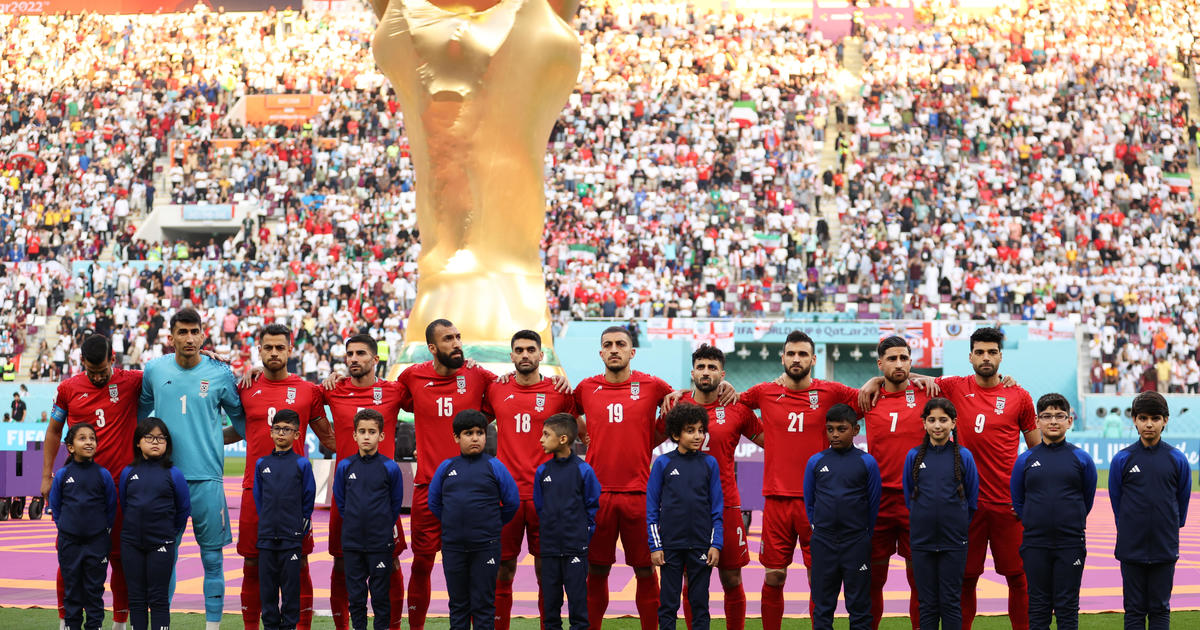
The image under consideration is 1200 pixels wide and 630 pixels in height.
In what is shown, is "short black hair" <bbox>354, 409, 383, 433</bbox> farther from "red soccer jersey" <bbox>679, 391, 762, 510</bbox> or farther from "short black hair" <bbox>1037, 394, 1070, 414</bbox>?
"short black hair" <bbox>1037, 394, 1070, 414</bbox>

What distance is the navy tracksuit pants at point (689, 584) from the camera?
6.53m

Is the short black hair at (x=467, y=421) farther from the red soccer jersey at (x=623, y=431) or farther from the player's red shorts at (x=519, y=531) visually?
the red soccer jersey at (x=623, y=431)

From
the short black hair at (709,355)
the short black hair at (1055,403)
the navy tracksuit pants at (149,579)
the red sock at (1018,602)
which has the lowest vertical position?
the red sock at (1018,602)

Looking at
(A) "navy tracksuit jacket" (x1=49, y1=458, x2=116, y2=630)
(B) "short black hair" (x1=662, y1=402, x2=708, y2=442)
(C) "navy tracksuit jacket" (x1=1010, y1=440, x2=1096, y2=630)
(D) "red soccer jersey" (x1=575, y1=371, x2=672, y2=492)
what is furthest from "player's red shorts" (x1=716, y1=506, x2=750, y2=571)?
(A) "navy tracksuit jacket" (x1=49, y1=458, x2=116, y2=630)

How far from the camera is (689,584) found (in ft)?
21.7

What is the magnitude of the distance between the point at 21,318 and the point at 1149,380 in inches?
808

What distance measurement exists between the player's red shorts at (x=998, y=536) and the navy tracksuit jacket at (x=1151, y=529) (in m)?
0.53

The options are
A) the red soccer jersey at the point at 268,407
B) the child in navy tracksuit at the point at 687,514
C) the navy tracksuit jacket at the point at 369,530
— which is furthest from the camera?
the red soccer jersey at the point at 268,407

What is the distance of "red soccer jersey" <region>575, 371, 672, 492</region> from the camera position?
7.00 metres

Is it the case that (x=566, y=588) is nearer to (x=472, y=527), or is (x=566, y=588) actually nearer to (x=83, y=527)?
(x=472, y=527)

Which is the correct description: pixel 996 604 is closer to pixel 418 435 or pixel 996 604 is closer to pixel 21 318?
pixel 418 435

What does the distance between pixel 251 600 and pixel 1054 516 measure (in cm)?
392

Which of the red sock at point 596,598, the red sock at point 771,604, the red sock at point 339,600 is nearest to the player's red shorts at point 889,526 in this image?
the red sock at point 771,604

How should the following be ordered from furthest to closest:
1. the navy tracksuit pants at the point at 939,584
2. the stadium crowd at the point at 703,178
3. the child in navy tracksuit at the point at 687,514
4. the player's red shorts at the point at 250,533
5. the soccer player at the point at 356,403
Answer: the stadium crowd at the point at 703,178 → the soccer player at the point at 356,403 → the player's red shorts at the point at 250,533 → the child in navy tracksuit at the point at 687,514 → the navy tracksuit pants at the point at 939,584
